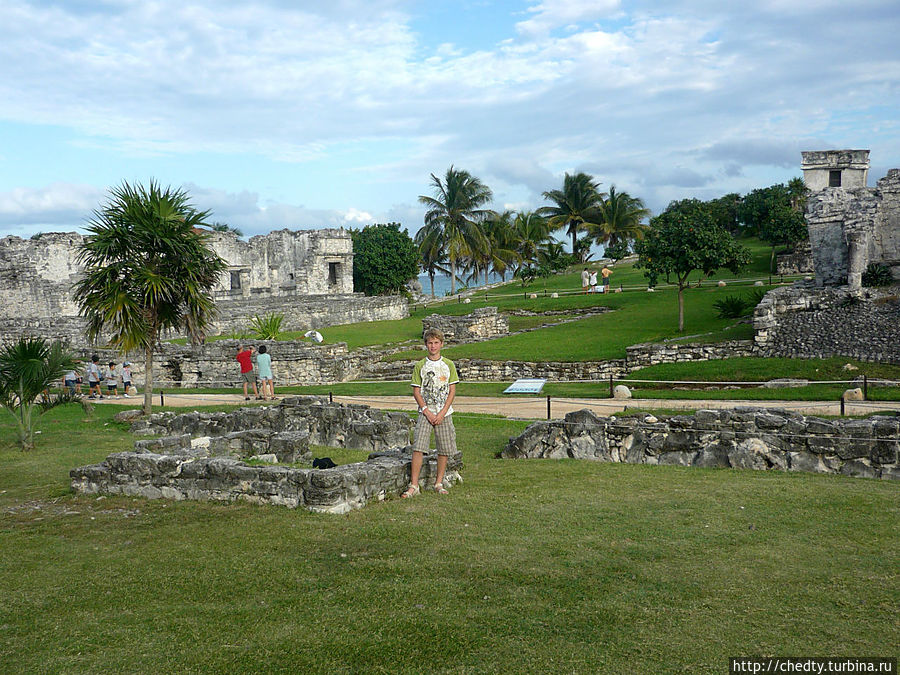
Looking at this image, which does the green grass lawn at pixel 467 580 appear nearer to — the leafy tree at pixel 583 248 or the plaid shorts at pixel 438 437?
the plaid shorts at pixel 438 437

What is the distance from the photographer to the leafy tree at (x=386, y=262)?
50906 millimetres

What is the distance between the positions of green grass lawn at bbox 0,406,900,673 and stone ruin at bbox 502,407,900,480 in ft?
2.10

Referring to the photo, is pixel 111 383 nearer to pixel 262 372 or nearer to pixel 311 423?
pixel 262 372

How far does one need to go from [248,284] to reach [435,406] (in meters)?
41.2

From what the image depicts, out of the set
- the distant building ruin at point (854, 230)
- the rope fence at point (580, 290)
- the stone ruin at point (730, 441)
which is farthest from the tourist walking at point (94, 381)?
the rope fence at point (580, 290)

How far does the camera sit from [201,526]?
22.2 feet

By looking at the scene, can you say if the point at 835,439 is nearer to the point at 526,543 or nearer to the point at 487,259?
the point at 526,543

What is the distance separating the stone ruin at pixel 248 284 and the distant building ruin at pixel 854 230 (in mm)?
24007

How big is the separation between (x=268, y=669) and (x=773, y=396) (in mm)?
13383

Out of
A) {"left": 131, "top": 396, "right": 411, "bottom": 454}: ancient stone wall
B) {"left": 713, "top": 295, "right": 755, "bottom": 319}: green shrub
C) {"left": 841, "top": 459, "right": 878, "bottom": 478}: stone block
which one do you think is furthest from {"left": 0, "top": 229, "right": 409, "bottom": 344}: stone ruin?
{"left": 841, "top": 459, "right": 878, "bottom": 478}: stone block

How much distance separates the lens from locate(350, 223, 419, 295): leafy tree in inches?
2004

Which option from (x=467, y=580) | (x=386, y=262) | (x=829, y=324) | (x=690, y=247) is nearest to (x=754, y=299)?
(x=690, y=247)

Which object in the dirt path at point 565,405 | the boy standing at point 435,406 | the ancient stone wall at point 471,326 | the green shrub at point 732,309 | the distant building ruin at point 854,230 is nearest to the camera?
the boy standing at point 435,406

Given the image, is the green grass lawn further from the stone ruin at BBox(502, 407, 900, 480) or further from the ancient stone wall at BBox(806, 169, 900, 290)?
the ancient stone wall at BBox(806, 169, 900, 290)
